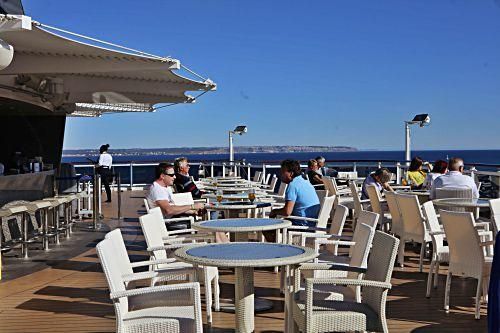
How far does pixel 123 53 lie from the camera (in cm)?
682

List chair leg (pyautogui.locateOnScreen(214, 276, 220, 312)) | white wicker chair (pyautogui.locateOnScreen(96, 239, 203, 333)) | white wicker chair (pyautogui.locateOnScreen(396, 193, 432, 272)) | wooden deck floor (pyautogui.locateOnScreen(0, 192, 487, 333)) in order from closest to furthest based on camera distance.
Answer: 1. white wicker chair (pyautogui.locateOnScreen(96, 239, 203, 333))
2. wooden deck floor (pyautogui.locateOnScreen(0, 192, 487, 333))
3. chair leg (pyautogui.locateOnScreen(214, 276, 220, 312))
4. white wicker chair (pyautogui.locateOnScreen(396, 193, 432, 272))

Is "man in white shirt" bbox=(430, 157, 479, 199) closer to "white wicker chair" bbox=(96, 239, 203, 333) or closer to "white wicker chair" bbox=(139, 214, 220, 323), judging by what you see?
"white wicker chair" bbox=(139, 214, 220, 323)

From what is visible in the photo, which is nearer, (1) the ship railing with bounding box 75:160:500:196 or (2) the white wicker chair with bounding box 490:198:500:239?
(2) the white wicker chair with bounding box 490:198:500:239

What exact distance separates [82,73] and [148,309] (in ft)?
16.8

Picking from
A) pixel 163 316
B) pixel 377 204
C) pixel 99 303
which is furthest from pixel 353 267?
pixel 377 204

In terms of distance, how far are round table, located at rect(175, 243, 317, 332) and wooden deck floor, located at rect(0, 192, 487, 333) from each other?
0.56 m

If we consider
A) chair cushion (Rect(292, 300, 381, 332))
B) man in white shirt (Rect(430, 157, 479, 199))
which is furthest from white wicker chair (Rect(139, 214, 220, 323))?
man in white shirt (Rect(430, 157, 479, 199))

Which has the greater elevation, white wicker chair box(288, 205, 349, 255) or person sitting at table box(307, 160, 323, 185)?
person sitting at table box(307, 160, 323, 185)

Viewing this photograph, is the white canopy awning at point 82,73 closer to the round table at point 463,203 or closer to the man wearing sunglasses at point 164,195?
the man wearing sunglasses at point 164,195

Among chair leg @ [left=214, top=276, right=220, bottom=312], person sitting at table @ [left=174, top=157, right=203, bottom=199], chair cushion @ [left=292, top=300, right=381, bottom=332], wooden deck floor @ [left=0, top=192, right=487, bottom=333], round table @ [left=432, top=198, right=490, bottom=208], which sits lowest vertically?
wooden deck floor @ [left=0, top=192, right=487, bottom=333]

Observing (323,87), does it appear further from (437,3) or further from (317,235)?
(317,235)

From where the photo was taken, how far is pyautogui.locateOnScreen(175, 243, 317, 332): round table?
12.1ft

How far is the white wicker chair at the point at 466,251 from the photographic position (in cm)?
495

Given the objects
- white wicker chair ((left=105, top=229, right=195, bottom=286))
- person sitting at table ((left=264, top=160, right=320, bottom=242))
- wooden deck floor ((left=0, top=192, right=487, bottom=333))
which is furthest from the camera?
person sitting at table ((left=264, top=160, right=320, bottom=242))
